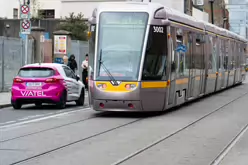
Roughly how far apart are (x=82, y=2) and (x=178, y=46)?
138ft

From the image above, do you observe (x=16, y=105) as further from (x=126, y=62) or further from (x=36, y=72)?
(x=126, y=62)

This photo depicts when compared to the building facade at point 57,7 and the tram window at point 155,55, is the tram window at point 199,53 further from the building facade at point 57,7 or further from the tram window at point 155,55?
the building facade at point 57,7

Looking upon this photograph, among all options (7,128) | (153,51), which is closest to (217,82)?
(153,51)

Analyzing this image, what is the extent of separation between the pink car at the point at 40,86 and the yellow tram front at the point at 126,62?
298cm

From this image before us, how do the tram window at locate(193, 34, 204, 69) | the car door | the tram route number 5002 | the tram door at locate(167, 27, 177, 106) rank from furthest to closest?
the tram window at locate(193, 34, 204, 69) → the car door → the tram door at locate(167, 27, 177, 106) → the tram route number 5002

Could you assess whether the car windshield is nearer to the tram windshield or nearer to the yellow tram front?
the yellow tram front

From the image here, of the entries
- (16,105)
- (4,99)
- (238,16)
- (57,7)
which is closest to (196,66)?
(16,105)

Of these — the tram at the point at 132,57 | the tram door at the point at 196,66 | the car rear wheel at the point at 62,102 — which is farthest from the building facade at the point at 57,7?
the tram at the point at 132,57

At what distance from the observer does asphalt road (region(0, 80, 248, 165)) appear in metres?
10.3

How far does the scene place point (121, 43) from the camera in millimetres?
16812

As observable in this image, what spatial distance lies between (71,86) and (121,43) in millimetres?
4782

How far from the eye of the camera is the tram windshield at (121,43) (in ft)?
54.6

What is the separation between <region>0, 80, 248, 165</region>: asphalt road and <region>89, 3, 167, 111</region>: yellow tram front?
550 mm

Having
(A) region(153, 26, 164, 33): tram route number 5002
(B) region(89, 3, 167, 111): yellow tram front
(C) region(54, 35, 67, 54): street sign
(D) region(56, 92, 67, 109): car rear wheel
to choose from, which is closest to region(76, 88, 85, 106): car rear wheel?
(D) region(56, 92, 67, 109): car rear wheel
